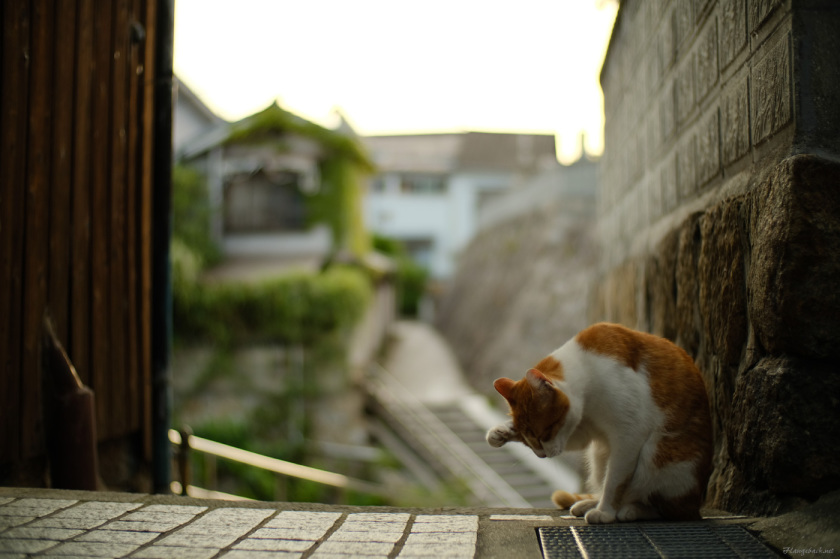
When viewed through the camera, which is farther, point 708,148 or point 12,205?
point 12,205

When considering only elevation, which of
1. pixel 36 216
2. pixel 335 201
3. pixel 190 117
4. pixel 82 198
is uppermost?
pixel 190 117

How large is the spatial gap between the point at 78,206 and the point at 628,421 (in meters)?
3.09

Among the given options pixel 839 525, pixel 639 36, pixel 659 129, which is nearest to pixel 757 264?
pixel 839 525

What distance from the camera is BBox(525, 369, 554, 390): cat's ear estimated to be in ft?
7.47

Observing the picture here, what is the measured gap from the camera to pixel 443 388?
54.0 feet

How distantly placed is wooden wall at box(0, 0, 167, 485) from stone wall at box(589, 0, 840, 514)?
317 centimetres

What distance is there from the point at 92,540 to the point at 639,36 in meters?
3.84

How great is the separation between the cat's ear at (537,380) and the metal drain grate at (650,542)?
498 millimetres

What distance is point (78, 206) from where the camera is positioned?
3559 mm

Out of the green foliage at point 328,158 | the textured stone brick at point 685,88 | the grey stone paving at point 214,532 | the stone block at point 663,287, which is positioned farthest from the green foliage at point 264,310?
the textured stone brick at point 685,88

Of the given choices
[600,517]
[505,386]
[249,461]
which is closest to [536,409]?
[505,386]

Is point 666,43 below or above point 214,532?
above

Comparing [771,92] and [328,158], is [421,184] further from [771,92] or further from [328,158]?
[771,92]

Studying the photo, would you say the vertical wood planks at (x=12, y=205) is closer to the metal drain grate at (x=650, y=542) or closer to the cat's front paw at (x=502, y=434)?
the cat's front paw at (x=502, y=434)
